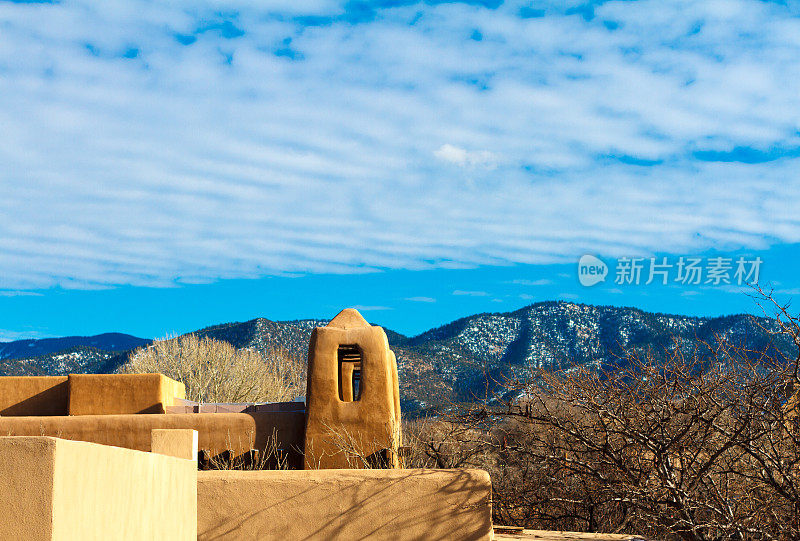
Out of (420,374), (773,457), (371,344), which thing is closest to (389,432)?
(371,344)

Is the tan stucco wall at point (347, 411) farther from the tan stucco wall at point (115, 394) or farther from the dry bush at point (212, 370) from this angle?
the dry bush at point (212, 370)

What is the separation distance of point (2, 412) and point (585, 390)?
45.4 feet

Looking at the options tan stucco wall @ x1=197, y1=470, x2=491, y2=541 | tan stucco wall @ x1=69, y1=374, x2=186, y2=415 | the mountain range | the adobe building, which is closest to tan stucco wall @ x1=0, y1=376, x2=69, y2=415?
the adobe building

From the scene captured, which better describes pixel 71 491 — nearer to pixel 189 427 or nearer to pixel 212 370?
pixel 189 427

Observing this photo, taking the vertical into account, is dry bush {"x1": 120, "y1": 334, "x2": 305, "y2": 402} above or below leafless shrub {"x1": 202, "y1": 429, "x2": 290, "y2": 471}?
above

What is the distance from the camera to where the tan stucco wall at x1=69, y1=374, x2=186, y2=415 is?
17.0 meters

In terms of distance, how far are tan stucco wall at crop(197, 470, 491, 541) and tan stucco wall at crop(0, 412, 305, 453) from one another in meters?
3.36

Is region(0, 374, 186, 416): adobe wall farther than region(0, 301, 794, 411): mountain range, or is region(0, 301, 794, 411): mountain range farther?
region(0, 301, 794, 411): mountain range

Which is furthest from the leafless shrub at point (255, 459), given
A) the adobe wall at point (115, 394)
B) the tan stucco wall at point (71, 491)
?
the tan stucco wall at point (71, 491)

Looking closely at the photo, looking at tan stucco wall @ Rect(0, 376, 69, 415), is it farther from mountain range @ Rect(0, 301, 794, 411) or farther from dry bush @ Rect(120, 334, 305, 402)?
mountain range @ Rect(0, 301, 794, 411)

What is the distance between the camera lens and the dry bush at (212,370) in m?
41.1

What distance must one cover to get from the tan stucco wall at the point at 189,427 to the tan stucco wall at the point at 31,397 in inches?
105

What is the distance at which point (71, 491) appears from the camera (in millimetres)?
4824

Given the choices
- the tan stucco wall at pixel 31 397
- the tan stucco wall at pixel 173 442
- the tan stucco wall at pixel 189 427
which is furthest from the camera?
the tan stucco wall at pixel 31 397
